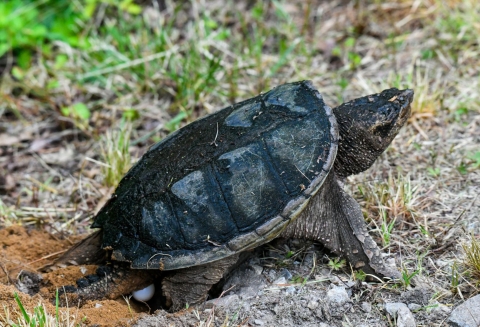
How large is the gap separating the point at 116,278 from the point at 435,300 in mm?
1673

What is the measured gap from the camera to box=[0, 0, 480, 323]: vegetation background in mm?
3373

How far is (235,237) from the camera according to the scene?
108 inches

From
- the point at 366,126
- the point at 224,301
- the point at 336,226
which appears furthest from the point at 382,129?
the point at 224,301

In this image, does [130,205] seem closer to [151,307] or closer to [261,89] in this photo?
[151,307]

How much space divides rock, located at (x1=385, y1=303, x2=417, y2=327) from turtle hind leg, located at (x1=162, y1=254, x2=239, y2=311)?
827 mm

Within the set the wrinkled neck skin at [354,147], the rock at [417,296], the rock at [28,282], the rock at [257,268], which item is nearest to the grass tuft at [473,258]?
the rock at [417,296]

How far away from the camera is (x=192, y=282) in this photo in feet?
9.47

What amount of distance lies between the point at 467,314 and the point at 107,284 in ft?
6.04

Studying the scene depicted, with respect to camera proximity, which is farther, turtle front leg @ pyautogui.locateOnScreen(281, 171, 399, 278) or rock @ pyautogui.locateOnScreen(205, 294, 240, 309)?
turtle front leg @ pyautogui.locateOnScreen(281, 171, 399, 278)

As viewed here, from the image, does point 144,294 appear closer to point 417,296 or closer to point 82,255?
point 82,255

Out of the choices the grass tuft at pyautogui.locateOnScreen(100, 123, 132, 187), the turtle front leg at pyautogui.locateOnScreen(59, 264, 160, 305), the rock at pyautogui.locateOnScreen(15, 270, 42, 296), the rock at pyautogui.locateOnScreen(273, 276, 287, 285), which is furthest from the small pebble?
the grass tuft at pyautogui.locateOnScreen(100, 123, 132, 187)

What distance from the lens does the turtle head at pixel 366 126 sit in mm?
3086

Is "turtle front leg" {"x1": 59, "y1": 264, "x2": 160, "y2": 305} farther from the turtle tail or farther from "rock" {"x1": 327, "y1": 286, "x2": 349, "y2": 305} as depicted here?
"rock" {"x1": 327, "y1": 286, "x2": 349, "y2": 305}

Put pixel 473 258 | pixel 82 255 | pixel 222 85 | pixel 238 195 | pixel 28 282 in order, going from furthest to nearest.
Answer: pixel 222 85 < pixel 82 255 < pixel 28 282 < pixel 238 195 < pixel 473 258
